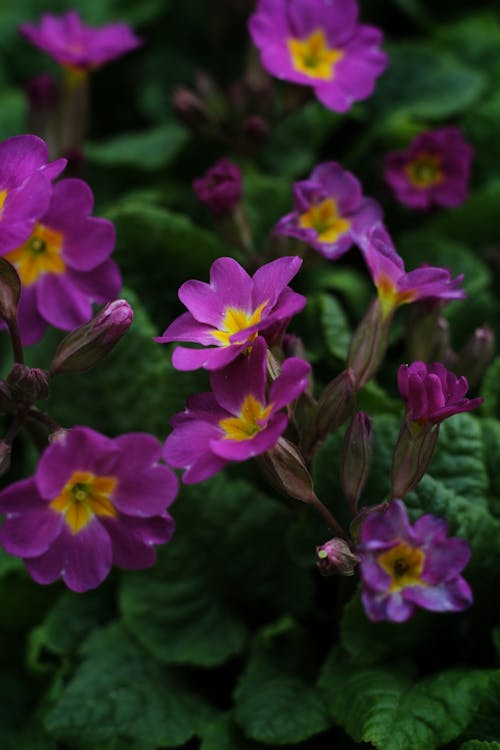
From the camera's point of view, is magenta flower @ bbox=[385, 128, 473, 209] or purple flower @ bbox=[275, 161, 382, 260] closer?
purple flower @ bbox=[275, 161, 382, 260]

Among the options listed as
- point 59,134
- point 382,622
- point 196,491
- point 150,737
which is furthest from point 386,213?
point 150,737

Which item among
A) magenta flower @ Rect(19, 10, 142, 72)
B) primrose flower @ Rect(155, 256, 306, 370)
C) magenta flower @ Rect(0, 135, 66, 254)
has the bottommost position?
magenta flower @ Rect(19, 10, 142, 72)

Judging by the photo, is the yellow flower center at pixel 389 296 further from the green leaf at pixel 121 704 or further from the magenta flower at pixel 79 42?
the magenta flower at pixel 79 42

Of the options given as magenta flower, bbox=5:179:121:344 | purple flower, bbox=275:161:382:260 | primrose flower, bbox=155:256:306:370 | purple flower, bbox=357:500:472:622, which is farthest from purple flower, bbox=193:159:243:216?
purple flower, bbox=357:500:472:622

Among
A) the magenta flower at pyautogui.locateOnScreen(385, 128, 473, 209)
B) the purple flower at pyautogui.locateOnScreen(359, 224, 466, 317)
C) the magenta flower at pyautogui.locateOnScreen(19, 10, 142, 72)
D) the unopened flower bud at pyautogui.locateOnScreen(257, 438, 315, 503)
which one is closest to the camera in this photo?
the unopened flower bud at pyautogui.locateOnScreen(257, 438, 315, 503)

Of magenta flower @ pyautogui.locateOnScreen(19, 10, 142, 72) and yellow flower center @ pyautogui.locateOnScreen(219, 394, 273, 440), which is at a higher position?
yellow flower center @ pyautogui.locateOnScreen(219, 394, 273, 440)

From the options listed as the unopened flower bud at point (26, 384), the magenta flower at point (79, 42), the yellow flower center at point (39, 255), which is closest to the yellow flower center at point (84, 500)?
the unopened flower bud at point (26, 384)

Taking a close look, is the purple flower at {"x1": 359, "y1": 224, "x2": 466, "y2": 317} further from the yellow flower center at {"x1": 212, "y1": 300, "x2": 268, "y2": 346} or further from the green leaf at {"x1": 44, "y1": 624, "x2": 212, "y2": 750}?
the green leaf at {"x1": 44, "y1": 624, "x2": 212, "y2": 750}

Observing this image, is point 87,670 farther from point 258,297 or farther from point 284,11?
point 284,11
